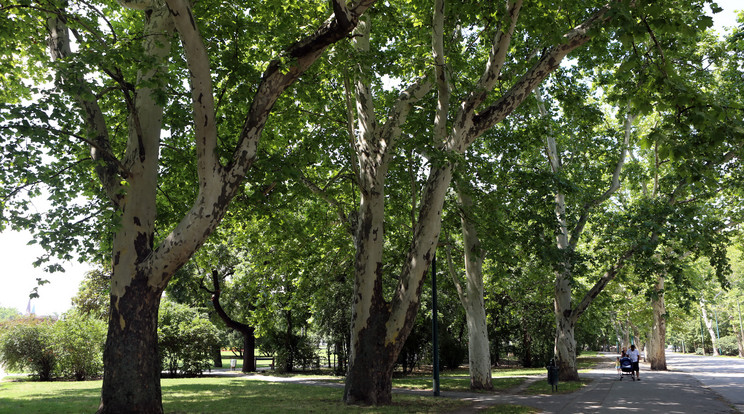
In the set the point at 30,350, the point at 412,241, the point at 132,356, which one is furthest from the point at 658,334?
the point at 30,350

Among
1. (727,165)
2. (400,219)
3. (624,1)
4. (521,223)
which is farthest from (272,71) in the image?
(727,165)

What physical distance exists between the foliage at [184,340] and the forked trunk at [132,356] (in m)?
16.1

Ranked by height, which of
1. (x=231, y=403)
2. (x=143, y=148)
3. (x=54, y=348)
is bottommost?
(x=231, y=403)

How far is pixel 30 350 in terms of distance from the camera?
2111 centimetres

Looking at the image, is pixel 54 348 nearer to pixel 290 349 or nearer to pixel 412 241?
pixel 290 349

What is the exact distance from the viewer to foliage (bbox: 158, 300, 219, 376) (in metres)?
23.7

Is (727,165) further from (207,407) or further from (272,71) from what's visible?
(207,407)

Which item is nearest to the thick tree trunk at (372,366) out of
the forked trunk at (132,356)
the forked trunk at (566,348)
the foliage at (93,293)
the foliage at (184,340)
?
the forked trunk at (132,356)

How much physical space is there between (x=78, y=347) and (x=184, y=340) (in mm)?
4459

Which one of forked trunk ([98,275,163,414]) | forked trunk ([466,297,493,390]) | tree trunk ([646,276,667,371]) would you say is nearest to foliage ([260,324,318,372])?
forked trunk ([466,297,493,390])

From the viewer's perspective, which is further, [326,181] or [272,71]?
[326,181]

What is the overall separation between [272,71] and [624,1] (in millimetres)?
5529

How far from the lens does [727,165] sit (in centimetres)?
1820

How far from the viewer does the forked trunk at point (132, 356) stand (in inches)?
318
